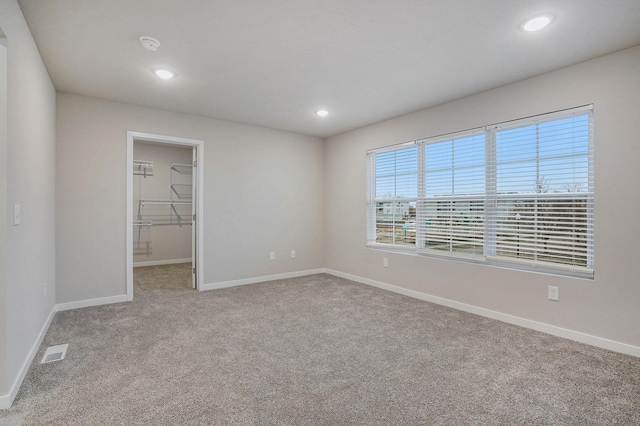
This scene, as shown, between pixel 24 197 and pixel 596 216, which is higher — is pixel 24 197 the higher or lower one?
the higher one

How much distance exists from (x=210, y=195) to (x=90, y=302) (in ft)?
6.25

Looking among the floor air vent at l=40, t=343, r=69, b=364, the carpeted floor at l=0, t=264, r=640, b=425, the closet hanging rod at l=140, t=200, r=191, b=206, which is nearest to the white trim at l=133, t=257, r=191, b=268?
the closet hanging rod at l=140, t=200, r=191, b=206

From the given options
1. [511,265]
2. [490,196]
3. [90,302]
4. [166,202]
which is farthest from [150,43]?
[166,202]

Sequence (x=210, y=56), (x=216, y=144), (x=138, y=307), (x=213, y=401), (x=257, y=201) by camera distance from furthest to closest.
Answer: (x=257, y=201), (x=216, y=144), (x=138, y=307), (x=210, y=56), (x=213, y=401)

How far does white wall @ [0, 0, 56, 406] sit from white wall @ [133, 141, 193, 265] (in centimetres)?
338

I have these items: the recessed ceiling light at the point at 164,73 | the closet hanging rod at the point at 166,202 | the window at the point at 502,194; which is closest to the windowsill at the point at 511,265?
the window at the point at 502,194

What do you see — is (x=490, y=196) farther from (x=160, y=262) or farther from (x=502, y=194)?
(x=160, y=262)

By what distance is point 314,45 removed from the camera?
8.36 feet

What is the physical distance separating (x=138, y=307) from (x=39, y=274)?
1169 millimetres

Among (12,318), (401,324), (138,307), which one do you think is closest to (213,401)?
(12,318)

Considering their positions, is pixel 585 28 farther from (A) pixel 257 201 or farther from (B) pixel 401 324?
(A) pixel 257 201

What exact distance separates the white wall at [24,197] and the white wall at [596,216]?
12.6 ft

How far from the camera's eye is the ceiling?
2.09m

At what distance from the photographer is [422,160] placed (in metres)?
4.18
